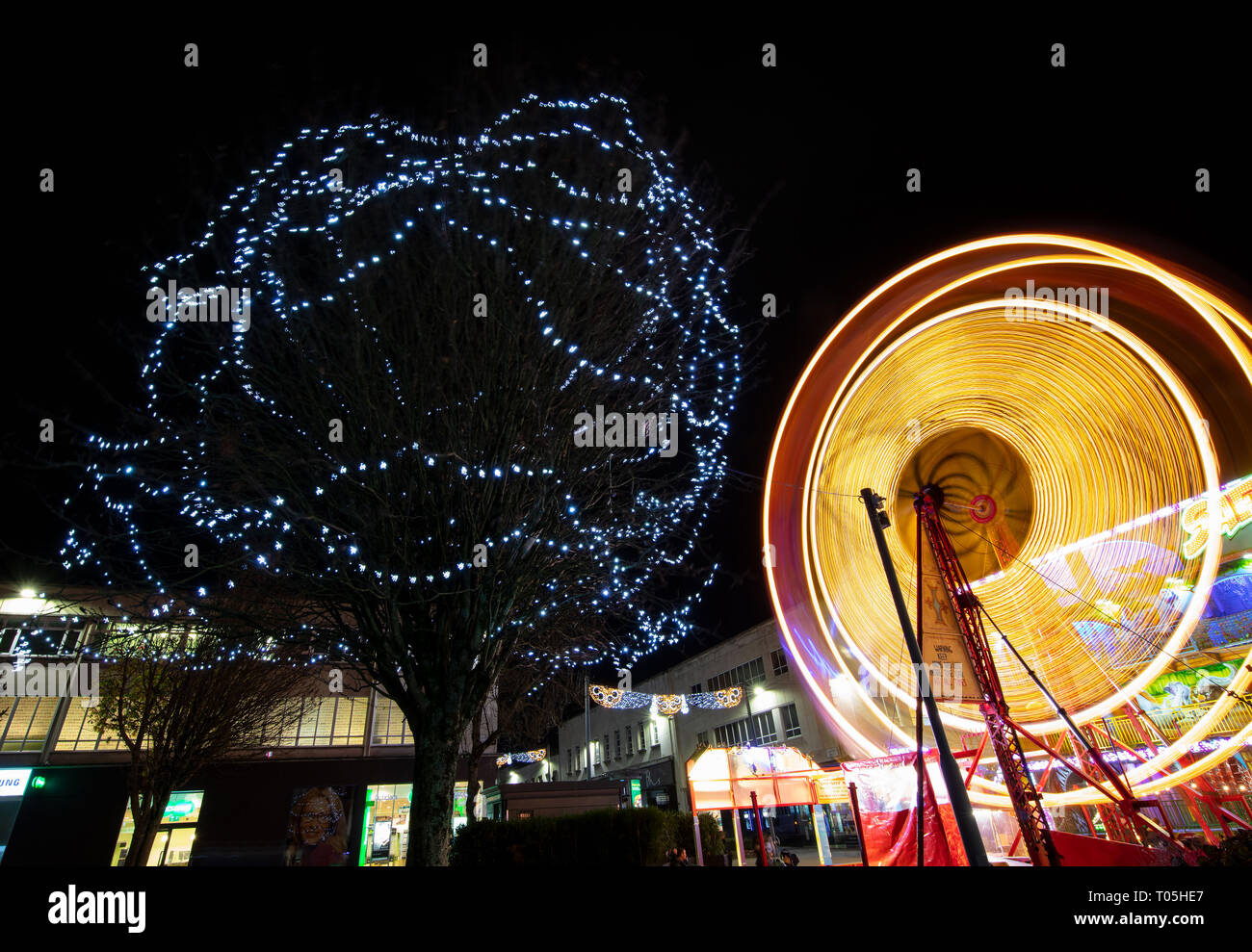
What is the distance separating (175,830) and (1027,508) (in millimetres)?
30968

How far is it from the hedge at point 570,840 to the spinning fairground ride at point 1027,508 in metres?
5.82

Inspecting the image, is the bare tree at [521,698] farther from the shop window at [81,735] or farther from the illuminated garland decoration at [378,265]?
the shop window at [81,735]

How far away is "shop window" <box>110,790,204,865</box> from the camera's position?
22094 millimetres

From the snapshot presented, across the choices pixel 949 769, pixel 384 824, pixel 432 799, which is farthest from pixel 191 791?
pixel 949 769

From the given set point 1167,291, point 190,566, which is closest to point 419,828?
point 190,566

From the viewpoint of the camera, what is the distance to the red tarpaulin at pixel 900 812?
441 inches

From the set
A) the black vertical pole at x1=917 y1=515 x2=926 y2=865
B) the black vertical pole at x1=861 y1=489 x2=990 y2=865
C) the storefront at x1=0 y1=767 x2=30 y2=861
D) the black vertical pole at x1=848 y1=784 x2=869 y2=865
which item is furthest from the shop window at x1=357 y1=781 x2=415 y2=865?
the black vertical pole at x1=861 y1=489 x2=990 y2=865

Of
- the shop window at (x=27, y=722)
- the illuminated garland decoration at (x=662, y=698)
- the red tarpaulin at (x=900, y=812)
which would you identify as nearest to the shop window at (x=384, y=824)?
the illuminated garland decoration at (x=662, y=698)

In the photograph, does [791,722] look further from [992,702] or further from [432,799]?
[432,799]

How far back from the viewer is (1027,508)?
10891 millimetres

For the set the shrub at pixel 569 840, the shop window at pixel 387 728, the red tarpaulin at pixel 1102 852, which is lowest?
the shrub at pixel 569 840

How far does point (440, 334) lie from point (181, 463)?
13.9ft

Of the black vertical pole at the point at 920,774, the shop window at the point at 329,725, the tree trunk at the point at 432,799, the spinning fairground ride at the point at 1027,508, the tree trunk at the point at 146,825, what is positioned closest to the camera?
the black vertical pole at the point at 920,774
